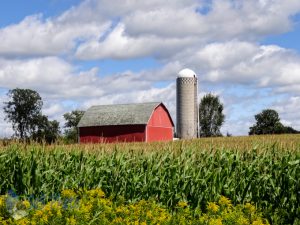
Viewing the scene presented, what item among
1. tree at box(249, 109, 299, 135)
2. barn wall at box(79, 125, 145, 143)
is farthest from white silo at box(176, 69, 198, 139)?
tree at box(249, 109, 299, 135)

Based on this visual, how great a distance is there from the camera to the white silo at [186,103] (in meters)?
55.2

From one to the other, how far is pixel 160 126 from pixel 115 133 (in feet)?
13.2

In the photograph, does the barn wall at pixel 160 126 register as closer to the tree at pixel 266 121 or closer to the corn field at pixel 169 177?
the tree at pixel 266 121

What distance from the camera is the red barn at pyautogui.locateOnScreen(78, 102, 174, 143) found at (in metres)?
44.7

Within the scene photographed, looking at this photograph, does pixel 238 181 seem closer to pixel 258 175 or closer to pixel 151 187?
pixel 258 175

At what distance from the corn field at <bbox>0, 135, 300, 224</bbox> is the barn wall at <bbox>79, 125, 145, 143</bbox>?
1206 inches

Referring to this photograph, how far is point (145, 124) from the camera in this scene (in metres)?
44.5

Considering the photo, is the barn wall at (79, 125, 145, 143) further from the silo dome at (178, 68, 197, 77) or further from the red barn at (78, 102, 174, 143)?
the silo dome at (178, 68, 197, 77)

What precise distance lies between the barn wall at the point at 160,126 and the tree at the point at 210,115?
21212 mm

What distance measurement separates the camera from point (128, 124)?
149 ft

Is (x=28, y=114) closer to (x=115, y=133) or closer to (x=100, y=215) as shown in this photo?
(x=115, y=133)

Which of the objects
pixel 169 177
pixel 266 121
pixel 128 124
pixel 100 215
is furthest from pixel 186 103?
pixel 100 215

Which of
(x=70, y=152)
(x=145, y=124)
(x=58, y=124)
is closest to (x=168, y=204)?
(x=70, y=152)

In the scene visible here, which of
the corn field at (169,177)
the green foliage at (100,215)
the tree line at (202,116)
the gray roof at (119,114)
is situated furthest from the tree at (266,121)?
the green foliage at (100,215)
